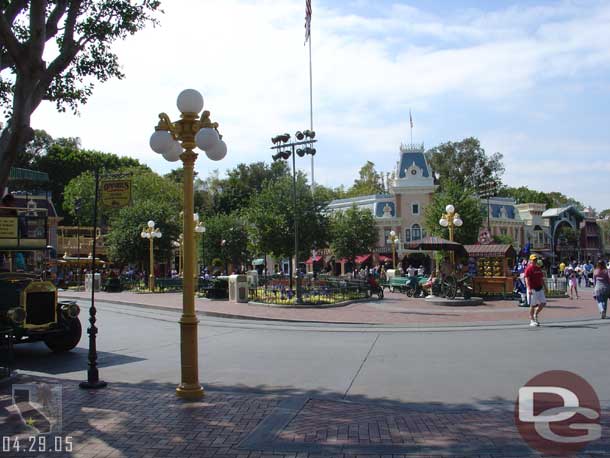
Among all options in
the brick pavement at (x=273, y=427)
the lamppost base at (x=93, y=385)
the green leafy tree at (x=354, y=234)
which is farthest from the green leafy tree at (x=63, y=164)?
the brick pavement at (x=273, y=427)

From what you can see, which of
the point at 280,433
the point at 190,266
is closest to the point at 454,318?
the point at 190,266

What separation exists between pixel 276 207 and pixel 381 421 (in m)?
23.6

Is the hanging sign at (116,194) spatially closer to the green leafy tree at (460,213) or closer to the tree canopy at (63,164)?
the green leafy tree at (460,213)

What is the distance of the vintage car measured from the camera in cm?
1098

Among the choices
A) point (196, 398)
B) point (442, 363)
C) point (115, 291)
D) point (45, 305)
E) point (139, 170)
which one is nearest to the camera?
point (196, 398)

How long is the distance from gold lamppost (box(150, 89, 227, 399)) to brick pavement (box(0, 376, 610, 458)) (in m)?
0.47

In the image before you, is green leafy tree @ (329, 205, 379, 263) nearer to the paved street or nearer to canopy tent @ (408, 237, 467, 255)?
canopy tent @ (408, 237, 467, 255)

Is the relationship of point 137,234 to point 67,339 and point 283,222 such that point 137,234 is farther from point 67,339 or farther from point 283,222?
point 67,339

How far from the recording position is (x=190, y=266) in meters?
7.98

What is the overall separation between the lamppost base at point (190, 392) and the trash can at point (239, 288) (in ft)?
56.0

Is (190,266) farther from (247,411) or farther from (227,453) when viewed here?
(227,453)

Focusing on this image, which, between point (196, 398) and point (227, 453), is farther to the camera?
point (196, 398)

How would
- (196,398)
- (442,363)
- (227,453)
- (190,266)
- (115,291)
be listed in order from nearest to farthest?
(227,453) < (196,398) < (190,266) < (442,363) < (115,291)

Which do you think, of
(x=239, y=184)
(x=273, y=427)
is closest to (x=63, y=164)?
(x=239, y=184)
